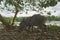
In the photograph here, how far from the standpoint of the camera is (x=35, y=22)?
3541 mm

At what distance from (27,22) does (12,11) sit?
2.81ft

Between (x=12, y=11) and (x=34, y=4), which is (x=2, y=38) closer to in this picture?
(x=34, y=4)

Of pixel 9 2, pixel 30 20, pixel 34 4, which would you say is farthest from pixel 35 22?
pixel 9 2

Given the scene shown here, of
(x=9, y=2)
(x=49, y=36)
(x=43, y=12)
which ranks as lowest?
(x=49, y=36)

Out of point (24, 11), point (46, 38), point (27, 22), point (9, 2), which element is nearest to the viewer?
point (46, 38)

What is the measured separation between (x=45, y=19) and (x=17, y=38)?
1561mm

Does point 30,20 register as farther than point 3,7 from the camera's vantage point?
No

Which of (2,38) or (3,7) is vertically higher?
(3,7)

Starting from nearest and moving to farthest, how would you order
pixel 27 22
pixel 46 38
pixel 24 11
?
pixel 46 38 < pixel 27 22 < pixel 24 11

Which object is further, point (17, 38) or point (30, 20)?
point (30, 20)

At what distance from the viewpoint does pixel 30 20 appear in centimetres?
355

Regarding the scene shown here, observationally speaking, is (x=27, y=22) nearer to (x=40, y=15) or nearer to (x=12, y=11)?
(x=40, y=15)

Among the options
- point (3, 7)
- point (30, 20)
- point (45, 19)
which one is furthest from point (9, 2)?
point (45, 19)

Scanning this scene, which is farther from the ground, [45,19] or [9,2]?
[9,2]
